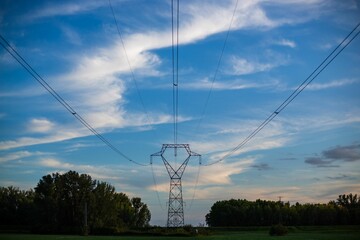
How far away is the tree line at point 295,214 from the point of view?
172125 millimetres

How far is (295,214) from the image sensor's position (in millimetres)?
182750

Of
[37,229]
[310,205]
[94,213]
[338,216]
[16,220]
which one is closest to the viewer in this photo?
[37,229]

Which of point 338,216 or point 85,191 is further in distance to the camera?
point 338,216

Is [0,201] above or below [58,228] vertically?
above

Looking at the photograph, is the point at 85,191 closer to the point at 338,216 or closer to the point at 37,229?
the point at 37,229

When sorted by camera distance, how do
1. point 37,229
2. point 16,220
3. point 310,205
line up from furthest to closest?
point 310,205 < point 16,220 < point 37,229

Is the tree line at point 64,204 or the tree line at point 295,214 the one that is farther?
the tree line at point 295,214

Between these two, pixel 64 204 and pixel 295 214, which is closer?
pixel 64 204

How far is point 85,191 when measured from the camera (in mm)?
134500

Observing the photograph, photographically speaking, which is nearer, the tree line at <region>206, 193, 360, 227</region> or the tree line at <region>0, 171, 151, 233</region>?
the tree line at <region>0, 171, 151, 233</region>

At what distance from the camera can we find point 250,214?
628ft

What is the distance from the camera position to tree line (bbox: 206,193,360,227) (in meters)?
172

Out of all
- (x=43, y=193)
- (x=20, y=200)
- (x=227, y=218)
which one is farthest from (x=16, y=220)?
(x=227, y=218)

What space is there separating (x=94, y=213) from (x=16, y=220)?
29.6 m
